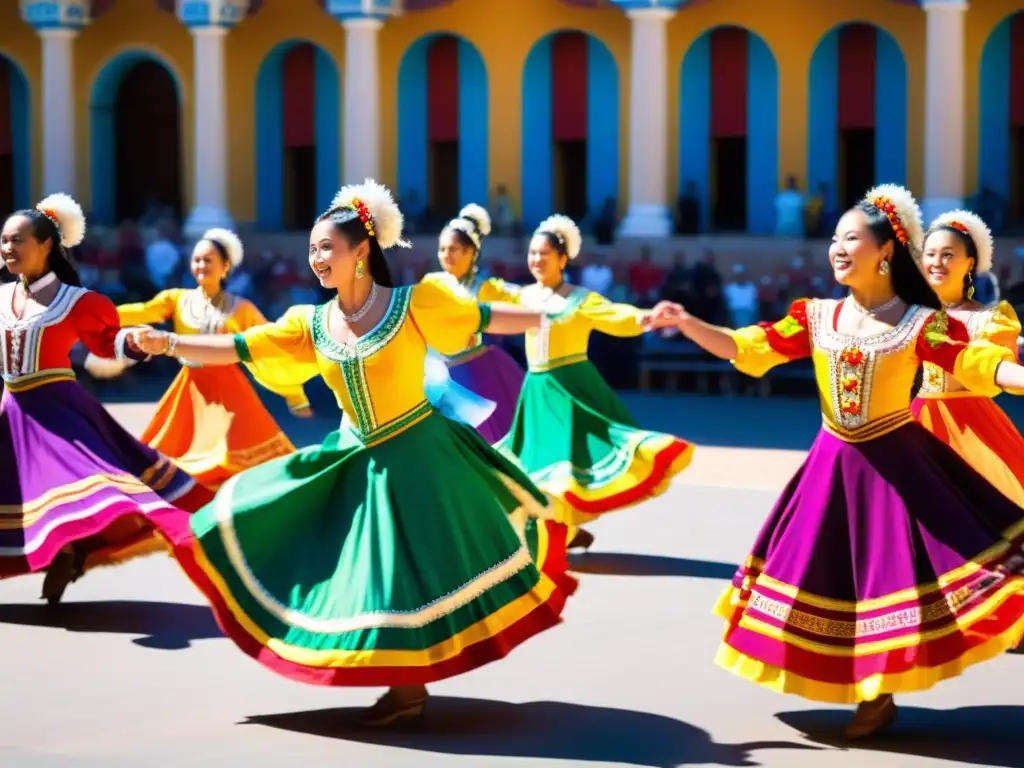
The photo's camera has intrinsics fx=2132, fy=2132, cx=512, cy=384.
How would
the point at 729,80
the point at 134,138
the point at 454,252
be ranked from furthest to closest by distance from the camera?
the point at 134,138 → the point at 729,80 → the point at 454,252

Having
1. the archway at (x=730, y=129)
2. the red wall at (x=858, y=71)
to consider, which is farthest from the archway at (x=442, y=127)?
the red wall at (x=858, y=71)

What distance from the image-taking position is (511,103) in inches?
1097

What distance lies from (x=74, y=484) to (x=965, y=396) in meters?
3.60

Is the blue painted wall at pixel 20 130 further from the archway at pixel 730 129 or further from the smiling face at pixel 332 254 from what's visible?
the smiling face at pixel 332 254

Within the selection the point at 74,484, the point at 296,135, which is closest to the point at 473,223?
the point at 74,484

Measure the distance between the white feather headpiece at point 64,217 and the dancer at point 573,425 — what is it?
2394 mm

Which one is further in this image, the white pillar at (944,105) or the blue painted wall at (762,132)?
the blue painted wall at (762,132)

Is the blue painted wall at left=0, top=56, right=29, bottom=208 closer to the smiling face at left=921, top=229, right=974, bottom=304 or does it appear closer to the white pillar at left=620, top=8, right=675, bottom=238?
the white pillar at left=620, top=8, right=675, bottom=238

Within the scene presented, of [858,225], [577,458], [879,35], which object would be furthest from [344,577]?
[879,35]

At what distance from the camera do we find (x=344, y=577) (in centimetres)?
665

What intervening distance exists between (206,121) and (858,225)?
→ 22594mm

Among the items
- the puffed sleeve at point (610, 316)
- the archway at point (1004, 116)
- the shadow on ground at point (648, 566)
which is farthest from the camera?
the archway at point (1004, 116)

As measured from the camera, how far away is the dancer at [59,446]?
8414 millimetres

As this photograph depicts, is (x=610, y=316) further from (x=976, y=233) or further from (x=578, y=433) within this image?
(x=976, y=233)
